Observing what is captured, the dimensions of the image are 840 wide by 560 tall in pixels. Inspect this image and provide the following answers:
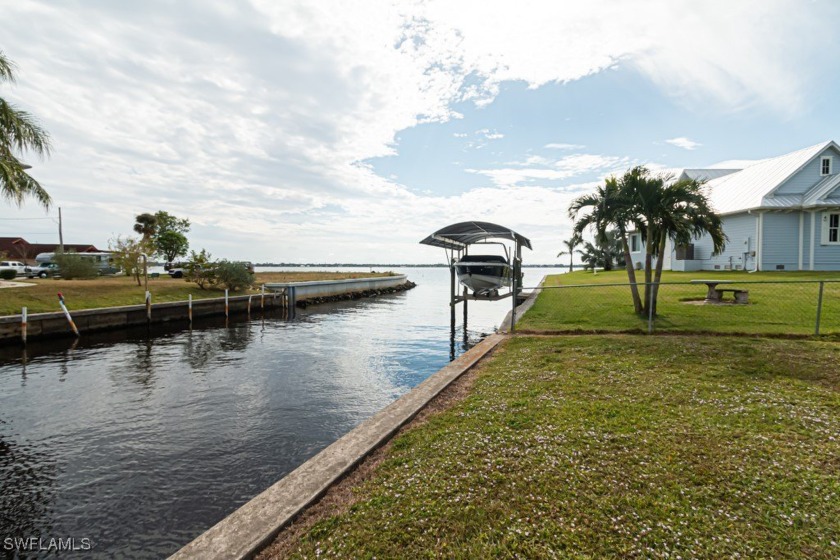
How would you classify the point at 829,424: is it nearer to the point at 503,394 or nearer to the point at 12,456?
the point at 503,394

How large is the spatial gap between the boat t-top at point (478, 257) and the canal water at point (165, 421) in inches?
154

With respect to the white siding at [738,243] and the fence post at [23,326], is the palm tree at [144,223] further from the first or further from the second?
the white siding at [738,243]

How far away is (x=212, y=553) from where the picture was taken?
3.04 meters

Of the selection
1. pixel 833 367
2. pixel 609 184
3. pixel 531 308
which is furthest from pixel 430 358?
pixel 833 367

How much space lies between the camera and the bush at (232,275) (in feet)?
98.9

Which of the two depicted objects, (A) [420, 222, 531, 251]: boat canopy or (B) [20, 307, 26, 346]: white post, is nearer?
(B) [20, 307, 26, 346]: white post

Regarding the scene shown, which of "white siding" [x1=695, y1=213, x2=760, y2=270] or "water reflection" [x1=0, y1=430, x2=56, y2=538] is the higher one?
"white siding" [x1=695, y1=213, x2=760, y2=270]

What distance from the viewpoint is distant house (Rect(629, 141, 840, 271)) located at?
80.7 feet

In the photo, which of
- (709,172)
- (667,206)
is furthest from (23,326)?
(709,172)

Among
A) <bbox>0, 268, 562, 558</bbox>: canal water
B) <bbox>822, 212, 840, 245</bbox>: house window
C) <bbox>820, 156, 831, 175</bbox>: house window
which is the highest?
<bbox>820, 156, 831, 175</bbox>: house window

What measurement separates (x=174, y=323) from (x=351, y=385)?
1705 cm

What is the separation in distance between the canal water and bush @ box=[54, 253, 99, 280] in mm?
18798

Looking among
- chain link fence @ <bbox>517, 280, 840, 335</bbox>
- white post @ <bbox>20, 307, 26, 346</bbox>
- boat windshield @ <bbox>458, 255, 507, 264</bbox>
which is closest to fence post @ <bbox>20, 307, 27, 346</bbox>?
white post @ <bbox>20, 307, 26, 346</bbox>

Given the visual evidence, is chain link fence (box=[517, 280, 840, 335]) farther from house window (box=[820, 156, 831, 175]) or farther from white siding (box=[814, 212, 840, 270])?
house window (box=[820, 156, 831, 175])
